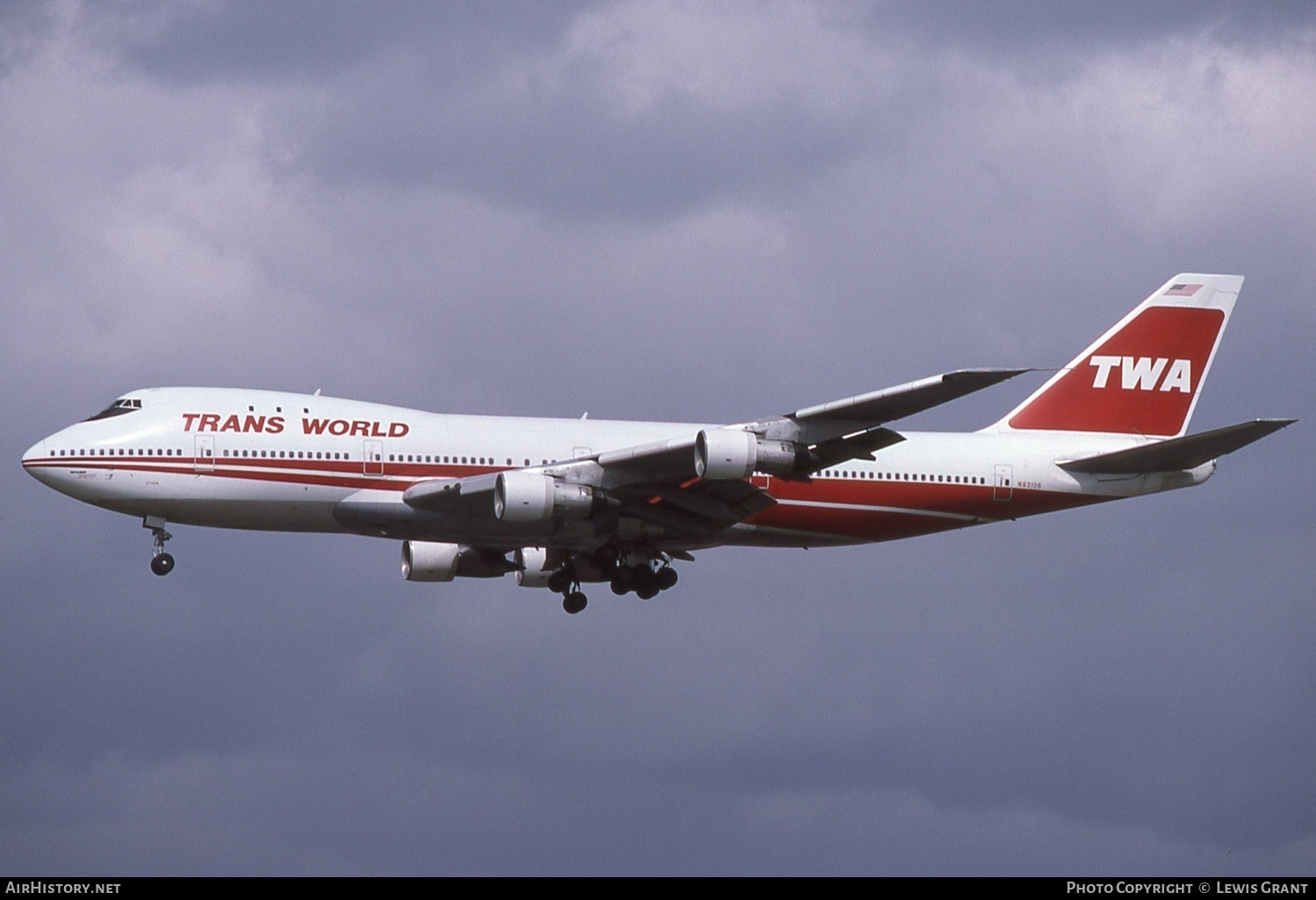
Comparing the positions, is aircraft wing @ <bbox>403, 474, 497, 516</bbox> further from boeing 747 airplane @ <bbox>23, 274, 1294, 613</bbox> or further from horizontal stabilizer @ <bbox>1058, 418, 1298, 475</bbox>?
horizontal stabilizer @ <bbox>1058, 418, 1298, 475</bbox>

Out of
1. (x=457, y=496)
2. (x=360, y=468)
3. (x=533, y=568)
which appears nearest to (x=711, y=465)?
(x=457, y=496)

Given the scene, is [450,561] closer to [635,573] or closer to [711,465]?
[635,573]

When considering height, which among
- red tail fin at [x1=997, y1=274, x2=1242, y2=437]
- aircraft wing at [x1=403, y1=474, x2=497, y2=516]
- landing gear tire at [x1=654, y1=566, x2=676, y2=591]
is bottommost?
landing gear tire at [x1=654, y1=566, x2=676, y2=591]

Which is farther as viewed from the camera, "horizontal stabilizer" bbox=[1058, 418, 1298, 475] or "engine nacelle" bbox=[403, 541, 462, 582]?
"engine nacelle" bbox=[403, 541, 462, 582]

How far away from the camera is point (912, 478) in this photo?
183ft


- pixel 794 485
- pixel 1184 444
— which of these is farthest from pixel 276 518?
pixel 1184 444

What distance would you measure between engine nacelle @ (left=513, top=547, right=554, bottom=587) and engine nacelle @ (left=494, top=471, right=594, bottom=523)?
28.6ft

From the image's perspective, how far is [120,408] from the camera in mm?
52281

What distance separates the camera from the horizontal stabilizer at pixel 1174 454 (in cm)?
5084

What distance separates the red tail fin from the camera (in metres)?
59.1

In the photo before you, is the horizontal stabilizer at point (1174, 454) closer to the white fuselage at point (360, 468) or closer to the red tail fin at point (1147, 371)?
the red tail fin at point (1147, 371)

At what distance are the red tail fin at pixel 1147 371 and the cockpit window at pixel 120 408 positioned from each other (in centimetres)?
2552

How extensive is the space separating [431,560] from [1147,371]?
23.0 meters

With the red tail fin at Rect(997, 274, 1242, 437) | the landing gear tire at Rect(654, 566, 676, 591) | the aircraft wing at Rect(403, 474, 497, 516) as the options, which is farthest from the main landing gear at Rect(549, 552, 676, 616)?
the red tail fin at Rect(997, 274, 1242, 437)
